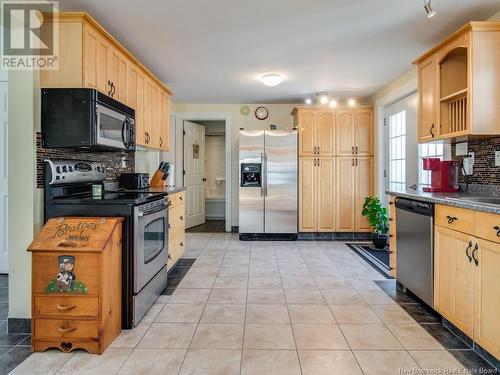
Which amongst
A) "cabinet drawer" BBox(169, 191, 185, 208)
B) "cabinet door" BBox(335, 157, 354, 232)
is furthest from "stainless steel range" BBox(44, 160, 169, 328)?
"cabinet door" BBox(335, 157, 354, 232)

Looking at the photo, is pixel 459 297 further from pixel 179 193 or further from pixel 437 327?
pixel 179 193

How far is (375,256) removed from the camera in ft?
13.5

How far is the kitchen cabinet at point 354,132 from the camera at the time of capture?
16.6 feet

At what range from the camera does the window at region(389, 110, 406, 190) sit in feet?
13.8

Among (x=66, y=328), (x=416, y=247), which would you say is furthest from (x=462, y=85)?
(x=66, y=328)

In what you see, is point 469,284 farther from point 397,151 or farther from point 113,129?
point 397,151

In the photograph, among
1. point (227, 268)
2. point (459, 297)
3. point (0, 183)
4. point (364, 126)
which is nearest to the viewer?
point (459, 297)

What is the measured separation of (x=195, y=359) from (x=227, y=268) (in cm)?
176

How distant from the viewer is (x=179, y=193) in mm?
3578

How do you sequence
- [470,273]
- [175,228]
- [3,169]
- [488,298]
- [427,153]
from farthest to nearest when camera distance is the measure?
[427,153], [175,228], [3,169], [470,273], [488,298]

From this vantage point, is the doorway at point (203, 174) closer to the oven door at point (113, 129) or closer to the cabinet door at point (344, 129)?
the cabinet door at point (344, 129)

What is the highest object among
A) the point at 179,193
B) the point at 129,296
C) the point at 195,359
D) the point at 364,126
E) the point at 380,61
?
the point at 380,61

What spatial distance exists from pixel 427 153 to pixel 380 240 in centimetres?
146

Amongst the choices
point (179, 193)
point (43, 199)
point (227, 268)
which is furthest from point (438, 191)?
point (43, 199)
